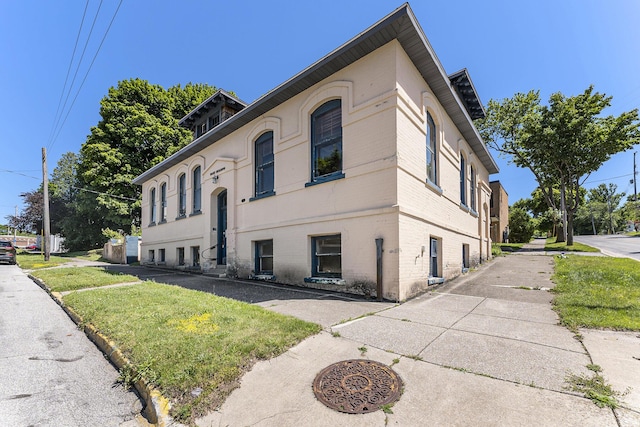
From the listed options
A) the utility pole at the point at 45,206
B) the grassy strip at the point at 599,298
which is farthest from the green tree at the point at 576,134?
the utility pole at the point at 45,206

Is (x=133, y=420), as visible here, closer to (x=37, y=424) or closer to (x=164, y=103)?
(x=37, y=424)

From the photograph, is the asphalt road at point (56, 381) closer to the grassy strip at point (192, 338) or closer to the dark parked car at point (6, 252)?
the grassy strip at point (192, 338)

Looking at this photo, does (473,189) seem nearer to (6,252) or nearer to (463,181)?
(463,181)

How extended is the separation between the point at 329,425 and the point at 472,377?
5.41 ft

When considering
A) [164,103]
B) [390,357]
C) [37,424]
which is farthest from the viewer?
[164,103]

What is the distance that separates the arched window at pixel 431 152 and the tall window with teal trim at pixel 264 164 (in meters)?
5.43

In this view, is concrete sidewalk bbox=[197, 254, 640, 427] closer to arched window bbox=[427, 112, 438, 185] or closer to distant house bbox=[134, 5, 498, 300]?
distant house bbox=[134, 5, 498, 300]

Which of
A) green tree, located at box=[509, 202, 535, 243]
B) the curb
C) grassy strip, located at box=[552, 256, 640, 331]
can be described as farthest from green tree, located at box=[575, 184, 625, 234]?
the curb

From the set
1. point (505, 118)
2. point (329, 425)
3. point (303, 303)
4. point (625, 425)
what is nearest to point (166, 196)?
point (303, 303)

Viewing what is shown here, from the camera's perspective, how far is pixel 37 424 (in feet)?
9.39

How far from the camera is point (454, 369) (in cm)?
344

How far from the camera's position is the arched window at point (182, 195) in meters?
17.0

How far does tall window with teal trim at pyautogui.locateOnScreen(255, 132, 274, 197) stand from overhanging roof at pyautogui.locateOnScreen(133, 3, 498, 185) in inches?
38.4

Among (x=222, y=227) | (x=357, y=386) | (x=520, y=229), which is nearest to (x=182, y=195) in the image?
(x=222, y=227)
